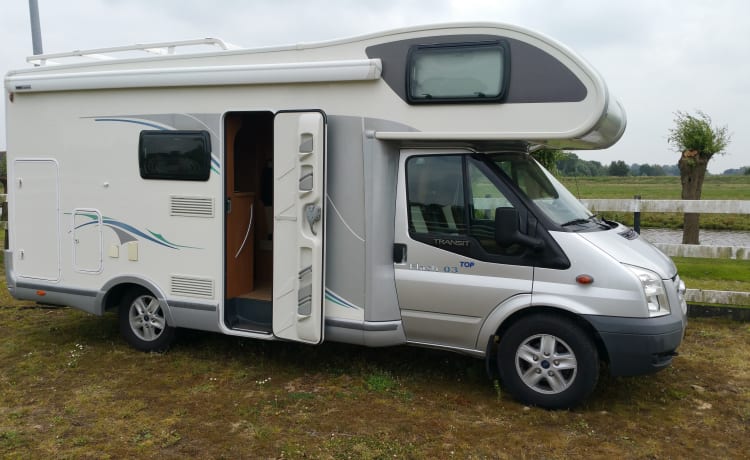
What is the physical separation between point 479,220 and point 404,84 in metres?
1.25

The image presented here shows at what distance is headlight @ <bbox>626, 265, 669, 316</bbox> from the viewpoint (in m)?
4.79

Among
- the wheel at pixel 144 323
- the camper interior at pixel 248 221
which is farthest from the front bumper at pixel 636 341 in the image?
the wheel at pixel 144 323

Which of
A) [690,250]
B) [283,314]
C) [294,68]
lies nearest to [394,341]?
[283,314]

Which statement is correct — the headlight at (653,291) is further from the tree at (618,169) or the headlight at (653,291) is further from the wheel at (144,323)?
the tree at (618,169)

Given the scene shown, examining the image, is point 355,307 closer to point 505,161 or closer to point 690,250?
point 505,161

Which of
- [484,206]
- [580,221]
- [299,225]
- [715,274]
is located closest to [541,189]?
[580,221]

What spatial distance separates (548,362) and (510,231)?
1.06m

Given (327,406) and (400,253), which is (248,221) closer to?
(400,253)

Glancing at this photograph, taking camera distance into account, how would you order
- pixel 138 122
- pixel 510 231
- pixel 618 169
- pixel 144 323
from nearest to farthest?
pixel 510 231 < pixel 138 122 < pixel 144 323 < pixel 618 169

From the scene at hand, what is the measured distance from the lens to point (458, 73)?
5129mm

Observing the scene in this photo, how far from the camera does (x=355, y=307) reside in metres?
5.52

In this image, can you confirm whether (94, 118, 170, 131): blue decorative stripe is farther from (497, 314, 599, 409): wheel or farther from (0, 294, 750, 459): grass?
(497, 314, 599, 409): wheel

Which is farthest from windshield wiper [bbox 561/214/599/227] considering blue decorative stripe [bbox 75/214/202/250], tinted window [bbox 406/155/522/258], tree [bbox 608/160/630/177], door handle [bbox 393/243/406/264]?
tree [bbox 608/160/630/177]

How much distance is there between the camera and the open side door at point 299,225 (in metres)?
5.41
